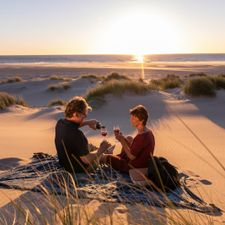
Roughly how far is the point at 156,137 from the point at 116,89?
6.41 metres

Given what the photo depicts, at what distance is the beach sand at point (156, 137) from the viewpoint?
5.16 m

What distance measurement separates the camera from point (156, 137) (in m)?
11.0

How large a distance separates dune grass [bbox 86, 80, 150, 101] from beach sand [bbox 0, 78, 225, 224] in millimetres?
295

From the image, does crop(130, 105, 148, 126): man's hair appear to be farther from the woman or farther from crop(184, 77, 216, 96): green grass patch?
crop(184, 77, 216, 96): green grass patch

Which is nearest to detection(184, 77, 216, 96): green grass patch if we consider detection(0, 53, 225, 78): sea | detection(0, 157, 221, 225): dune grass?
detection(0, 157, 221, 225): dune grass

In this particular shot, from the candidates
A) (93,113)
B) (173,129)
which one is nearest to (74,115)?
(173,129)

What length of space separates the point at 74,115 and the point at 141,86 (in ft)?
38.2

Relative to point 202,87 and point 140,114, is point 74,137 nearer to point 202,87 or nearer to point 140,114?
point 140,114

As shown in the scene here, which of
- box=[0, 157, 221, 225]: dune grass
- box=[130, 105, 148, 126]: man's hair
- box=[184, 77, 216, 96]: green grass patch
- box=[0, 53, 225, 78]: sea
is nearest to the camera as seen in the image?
box=[0, 157, 221, 225]: dune grass

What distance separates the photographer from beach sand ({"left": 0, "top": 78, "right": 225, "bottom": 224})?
16.9 ft

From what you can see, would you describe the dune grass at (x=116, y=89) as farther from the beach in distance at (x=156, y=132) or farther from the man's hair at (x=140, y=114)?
the man's hair at (x=140, y=114)

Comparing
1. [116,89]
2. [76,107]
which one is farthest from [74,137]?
[116,89]

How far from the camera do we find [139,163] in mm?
6273

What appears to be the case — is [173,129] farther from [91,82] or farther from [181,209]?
[91,82]
